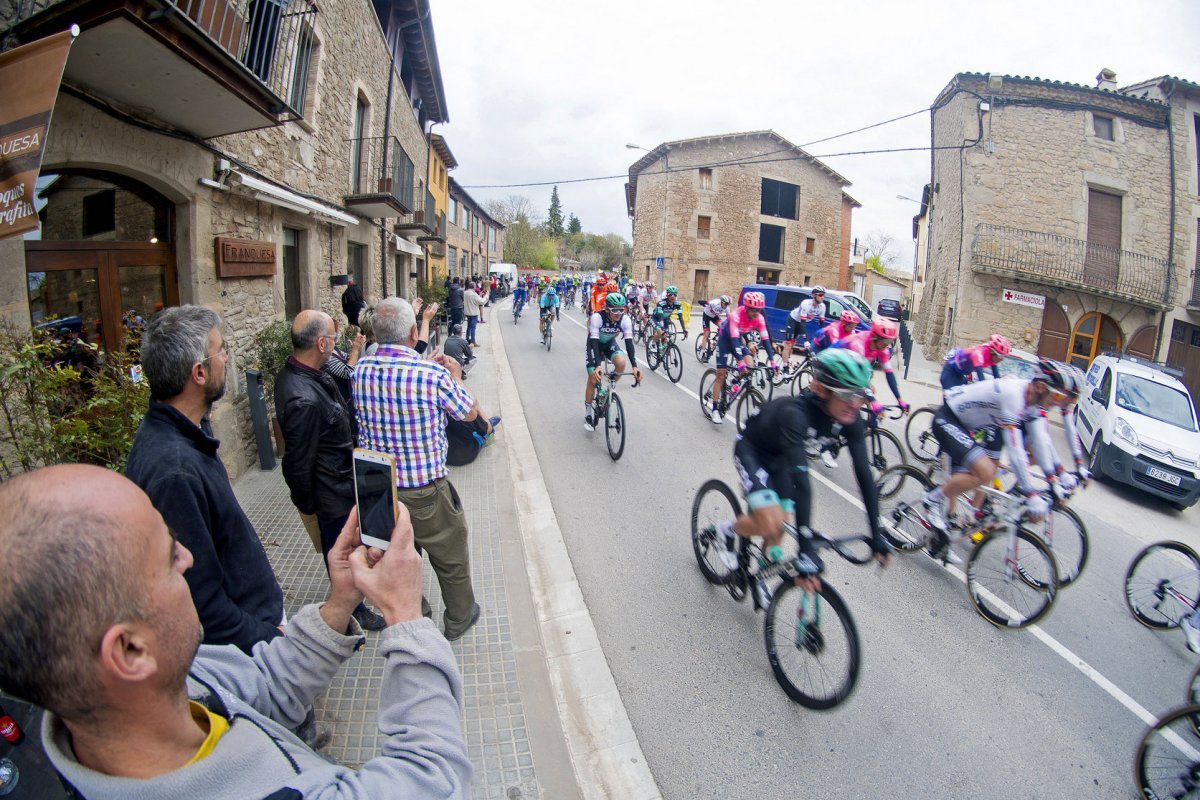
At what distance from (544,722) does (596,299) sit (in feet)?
43.3

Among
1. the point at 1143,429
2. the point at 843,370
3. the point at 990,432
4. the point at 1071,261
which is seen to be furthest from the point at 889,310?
the point at 843,370

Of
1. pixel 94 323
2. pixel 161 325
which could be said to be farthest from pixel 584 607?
pixel 94 323

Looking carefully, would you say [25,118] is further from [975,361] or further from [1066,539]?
[975,361]

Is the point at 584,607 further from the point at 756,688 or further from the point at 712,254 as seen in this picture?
the point at 712,254

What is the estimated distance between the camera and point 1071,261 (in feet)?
58.2

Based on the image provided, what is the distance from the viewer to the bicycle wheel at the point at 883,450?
655cm

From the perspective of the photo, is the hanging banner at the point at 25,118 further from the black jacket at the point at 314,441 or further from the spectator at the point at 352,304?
the spectator at the point at 352,304

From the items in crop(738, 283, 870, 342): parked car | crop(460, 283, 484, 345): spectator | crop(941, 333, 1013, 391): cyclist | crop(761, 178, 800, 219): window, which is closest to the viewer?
crop(941, 333, 1013, 391): cyclist

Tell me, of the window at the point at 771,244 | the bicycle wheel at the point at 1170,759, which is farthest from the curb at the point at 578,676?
the window at the point at 771,244

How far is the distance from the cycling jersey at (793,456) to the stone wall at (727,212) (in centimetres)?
3382

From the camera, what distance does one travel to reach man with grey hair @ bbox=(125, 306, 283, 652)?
1942mm

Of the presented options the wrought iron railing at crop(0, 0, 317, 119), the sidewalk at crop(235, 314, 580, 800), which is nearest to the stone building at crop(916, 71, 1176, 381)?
the sidewalk at crop(235, 314, 580, 800)

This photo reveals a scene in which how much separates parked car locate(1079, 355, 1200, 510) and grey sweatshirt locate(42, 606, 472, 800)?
9801 millimetres

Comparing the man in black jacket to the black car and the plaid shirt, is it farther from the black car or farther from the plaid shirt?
the black car
